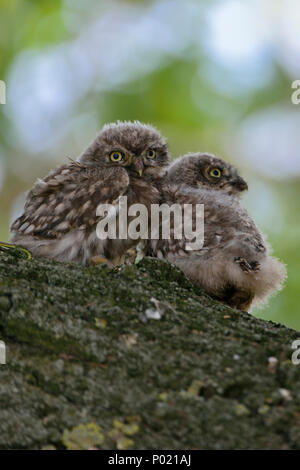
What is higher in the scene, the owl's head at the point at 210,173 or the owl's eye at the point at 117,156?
the owl's eye at the point at 117,156

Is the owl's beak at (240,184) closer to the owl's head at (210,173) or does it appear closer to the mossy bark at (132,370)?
the owl's head at (210,173)

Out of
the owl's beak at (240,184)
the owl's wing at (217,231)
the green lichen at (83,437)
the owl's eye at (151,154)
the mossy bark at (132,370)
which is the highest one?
the owl's eye at (151,154)

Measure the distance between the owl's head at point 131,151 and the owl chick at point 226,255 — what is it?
0.40 metres

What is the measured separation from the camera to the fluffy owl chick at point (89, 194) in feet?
13.0

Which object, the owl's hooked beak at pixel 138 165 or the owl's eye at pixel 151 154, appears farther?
the owl's eye at pixel 151 154

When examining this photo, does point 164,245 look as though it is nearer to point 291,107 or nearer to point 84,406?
point 84,406

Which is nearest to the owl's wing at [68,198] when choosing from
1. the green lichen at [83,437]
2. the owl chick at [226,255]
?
the owl chick at [226,255]

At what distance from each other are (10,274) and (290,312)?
4.37 m

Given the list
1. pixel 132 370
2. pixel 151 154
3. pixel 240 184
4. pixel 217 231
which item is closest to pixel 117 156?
pixel 151 154

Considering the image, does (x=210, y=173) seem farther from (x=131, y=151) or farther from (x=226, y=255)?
(x=226, y=255)

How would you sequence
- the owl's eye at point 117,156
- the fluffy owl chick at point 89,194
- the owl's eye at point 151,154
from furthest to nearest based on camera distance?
the owl's eye at point 151,154 < the owl's eye at point 117,156 < the fluffy owl chick at point 89,194

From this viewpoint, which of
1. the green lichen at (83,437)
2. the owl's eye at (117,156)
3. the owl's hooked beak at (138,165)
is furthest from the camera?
the owl's eye at (117,156)

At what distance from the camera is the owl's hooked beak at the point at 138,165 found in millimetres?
4581
